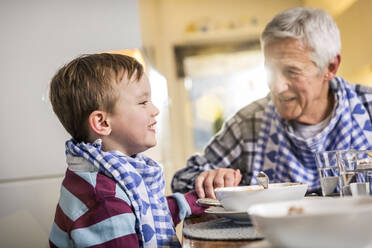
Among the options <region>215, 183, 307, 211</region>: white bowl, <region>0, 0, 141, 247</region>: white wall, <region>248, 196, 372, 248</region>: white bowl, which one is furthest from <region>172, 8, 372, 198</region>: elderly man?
<region>248, 196, 372, 248</region>: white bowl

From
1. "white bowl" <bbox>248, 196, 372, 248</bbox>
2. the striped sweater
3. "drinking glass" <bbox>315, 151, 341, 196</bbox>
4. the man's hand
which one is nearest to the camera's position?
"white bowl" <bbox>248, 196, 372, 248</bbox>

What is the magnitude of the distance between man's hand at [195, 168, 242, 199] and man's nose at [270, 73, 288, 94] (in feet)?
1.72

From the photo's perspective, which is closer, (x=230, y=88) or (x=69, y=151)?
(x=69, y=151)

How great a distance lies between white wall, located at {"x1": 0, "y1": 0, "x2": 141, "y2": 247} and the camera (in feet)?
5.70

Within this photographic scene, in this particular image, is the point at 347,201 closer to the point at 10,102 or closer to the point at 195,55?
the point at 10,102

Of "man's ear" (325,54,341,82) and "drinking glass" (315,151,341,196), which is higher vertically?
"man's ear" (325,54,341,82)

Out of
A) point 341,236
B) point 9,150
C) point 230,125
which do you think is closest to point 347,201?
point 341,236

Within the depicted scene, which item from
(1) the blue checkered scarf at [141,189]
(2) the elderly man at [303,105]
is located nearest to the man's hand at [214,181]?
(1) the blue checkered scarf at [141,189]

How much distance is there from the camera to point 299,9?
1663 millimetres

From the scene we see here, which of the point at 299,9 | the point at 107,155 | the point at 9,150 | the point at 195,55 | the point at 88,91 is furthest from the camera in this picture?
the point at 195,55

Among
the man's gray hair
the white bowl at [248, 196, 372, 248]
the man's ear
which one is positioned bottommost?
the white bowl at [248, 196, 372, 248]

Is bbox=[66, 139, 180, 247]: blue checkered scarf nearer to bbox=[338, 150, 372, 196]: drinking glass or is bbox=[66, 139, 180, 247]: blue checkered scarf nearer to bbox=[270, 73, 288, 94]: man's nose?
bbox=[338, 150, 372, 196]: drinking glass

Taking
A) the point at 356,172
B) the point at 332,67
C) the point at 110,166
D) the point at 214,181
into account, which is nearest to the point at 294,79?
the point at 332,67

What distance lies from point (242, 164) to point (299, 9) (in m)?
0.67
